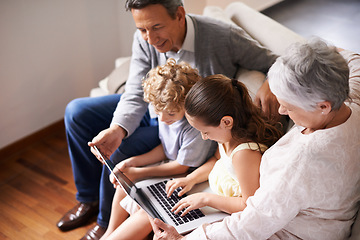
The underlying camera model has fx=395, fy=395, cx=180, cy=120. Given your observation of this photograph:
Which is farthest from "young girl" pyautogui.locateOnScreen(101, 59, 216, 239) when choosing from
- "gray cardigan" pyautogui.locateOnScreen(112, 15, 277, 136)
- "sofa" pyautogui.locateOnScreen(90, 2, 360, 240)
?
"sofa" pyautogui.locateOnScreen(90, 2, 360, 240)

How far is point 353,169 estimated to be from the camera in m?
1.04

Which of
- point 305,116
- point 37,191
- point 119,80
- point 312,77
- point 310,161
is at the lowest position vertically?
point 37,191

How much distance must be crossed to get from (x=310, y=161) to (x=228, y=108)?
348mm

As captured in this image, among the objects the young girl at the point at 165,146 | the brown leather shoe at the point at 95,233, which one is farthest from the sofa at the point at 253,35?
the brown leather shoe at the point at 95,233

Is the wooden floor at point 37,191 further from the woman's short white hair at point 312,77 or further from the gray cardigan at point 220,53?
the woman's short white hair at point 312,77

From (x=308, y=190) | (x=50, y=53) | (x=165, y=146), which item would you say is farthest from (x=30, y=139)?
(x=308, y=190)

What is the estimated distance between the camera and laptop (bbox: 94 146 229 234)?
1.34 m

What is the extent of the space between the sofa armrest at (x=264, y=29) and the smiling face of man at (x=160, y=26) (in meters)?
0.41

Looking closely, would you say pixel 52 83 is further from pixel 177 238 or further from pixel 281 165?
pixel 281 165

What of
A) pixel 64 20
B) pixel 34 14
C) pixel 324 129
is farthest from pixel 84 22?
pixel 324 129

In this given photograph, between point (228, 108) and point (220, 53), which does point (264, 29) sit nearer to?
point (220, 53)

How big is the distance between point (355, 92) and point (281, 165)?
1.18ft

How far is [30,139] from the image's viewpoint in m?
2.53

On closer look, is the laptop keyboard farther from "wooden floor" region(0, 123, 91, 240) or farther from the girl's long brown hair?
"wooden floor" region(0, 123, 91, 240)
